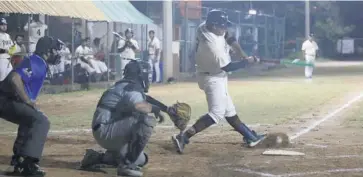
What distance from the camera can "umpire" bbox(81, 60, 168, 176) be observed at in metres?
7.12

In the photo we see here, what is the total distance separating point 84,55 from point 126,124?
1535 centimetres

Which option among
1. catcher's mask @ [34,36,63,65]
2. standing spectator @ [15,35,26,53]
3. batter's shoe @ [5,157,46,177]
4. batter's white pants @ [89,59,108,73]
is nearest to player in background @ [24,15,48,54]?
standing spectator @ [15,35,26,53]

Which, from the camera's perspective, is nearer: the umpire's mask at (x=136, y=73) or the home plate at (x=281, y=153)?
the umpire's mask at (x=136, y=73)

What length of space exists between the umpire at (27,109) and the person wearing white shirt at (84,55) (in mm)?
15220

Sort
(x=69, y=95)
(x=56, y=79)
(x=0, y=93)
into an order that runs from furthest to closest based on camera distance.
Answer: (x=56, y=79)
(x=69, y=95)
(x=0, y=93)

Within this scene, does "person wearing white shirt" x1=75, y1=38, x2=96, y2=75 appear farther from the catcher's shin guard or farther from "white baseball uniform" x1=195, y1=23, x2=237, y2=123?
the catcher's shin guard

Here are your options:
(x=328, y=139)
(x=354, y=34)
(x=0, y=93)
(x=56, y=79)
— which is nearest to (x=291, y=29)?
(x=354, y=34)

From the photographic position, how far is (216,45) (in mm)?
8867

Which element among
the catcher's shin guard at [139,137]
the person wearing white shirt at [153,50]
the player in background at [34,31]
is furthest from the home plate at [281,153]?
the person wearing white shirt at [153,50]

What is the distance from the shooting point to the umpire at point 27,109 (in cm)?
691

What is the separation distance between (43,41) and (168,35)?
18.6m

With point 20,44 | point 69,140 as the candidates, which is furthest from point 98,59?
point 69,140

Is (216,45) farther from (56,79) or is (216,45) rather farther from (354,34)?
(354,34)

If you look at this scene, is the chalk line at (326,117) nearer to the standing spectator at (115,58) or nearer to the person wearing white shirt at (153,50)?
the person wearing white shirt at (153,50)
